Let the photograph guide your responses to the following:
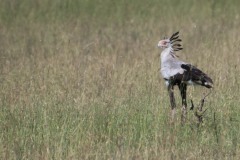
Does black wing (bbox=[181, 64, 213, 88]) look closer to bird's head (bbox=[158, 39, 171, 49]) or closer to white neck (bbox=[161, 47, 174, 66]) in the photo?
white neck (bbox=[161, 47, 174, 66])

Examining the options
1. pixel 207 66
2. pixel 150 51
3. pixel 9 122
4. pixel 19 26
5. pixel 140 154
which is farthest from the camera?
pixel 19 26

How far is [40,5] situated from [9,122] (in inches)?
244

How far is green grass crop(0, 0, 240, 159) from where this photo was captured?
6152mm

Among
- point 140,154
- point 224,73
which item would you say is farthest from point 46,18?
point 140,154

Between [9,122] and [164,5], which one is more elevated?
[164,5]

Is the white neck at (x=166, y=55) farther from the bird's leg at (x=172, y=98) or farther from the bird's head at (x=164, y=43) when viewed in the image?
the bird's leg at (x=172, y=98)

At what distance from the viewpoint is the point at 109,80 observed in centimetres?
827

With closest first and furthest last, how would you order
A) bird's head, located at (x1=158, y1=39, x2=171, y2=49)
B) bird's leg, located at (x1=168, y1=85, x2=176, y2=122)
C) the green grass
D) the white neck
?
the green grass
bird's leg, located at (x1=168, y1=85, x2=176, y2=122)
the white neck
bird's head, located at (x1=158, y1=39, x2=171, y2=49)

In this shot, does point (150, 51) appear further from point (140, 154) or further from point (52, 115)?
point (140, 154)

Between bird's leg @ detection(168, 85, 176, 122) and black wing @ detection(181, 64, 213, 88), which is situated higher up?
black wing @ detection(181, 64, 213, 88)

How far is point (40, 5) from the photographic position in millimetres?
12633

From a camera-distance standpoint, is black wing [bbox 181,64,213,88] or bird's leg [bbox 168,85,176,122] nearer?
black wing [bbox 181,64,213,88]

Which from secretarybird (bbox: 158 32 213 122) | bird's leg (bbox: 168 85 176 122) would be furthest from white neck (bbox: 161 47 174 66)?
bird's leg (bbox: 168 85 176 122)

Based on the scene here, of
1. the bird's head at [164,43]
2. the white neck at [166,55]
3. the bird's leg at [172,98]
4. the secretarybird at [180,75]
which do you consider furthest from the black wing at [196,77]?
the bird's head at [164,43]
